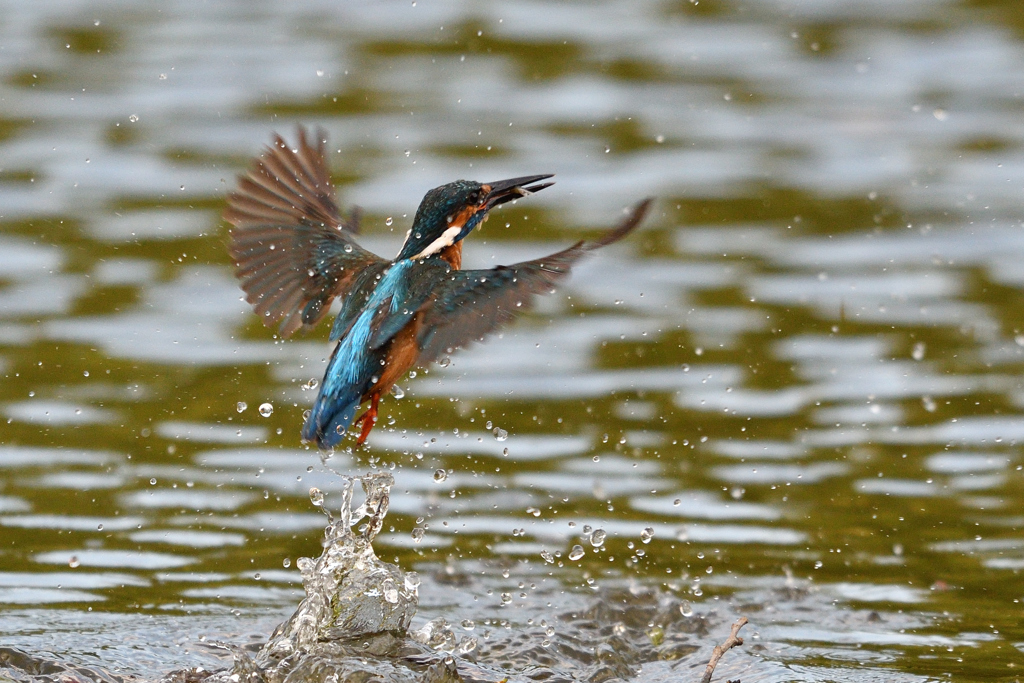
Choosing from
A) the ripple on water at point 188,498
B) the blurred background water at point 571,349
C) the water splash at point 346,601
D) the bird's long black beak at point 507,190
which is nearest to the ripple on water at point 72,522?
the blurred background water at point 571,349

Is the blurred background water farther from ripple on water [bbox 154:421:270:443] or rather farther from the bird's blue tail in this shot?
the bird's blue tail

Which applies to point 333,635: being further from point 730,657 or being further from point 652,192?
point 652,192

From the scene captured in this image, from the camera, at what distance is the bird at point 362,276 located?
521cm

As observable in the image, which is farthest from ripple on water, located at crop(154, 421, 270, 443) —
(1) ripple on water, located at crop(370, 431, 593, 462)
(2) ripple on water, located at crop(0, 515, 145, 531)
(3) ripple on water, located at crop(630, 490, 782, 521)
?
(3) ripple on water, located at crop(630, 490, 782, 521)

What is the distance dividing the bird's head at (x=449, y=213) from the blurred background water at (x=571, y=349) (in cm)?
128

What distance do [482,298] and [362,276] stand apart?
0.71m

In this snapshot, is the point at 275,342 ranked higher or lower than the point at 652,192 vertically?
lower

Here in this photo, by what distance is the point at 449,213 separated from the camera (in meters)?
5.81

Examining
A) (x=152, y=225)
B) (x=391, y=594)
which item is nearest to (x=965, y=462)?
(x=391, y=594)

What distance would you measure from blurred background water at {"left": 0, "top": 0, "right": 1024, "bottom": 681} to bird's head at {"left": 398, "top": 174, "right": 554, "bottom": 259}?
4.20 feet

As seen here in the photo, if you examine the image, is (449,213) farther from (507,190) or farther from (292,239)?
(292,239)

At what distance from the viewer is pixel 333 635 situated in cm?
559

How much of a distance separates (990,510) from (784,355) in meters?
1.68

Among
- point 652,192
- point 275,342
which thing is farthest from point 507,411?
point 652,192
